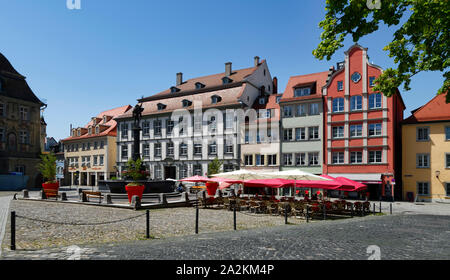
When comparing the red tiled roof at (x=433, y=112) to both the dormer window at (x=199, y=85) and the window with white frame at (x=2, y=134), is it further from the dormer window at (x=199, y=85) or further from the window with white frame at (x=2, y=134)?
the window with white frame at (x=2, y=134)

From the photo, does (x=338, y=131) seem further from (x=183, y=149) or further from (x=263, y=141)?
(x=183, y=149)

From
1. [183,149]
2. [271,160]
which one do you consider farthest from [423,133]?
[183,149]

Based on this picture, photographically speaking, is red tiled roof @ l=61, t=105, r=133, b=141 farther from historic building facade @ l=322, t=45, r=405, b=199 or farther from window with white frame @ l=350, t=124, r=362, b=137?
window with white frame @ l=350, t=124, r=362, b=137

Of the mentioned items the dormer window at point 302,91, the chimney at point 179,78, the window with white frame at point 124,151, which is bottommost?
the window with white frame at point 124,151

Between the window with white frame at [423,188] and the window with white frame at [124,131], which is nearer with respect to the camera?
the window with white frame at [423,188]

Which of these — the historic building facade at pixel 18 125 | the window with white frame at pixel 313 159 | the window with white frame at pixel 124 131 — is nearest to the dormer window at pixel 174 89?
the window with white frame at pixel 124 131

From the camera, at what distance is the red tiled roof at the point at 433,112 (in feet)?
103

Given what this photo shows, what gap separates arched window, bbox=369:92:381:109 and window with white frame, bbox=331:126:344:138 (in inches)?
140

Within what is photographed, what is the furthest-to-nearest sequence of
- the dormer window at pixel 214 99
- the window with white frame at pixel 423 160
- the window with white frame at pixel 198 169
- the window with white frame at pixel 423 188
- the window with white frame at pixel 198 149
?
1. the window with white frame at pixel 198 149
2. the dormer window at pixel 214 99
3. the window with white frame at pixel 198 169
4. the window with white frame at pixel 423 160
5. the window with white frame at pixel 423 188

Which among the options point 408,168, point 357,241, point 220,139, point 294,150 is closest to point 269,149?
point 294,150

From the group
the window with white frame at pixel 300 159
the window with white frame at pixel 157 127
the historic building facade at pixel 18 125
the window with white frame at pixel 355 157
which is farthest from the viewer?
the window with white frame at pixel 157 127

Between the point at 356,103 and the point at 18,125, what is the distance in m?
40.9

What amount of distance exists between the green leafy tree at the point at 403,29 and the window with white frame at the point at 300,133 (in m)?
28.2
